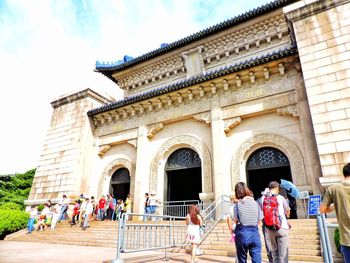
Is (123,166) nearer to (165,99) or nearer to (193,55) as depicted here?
(165,99)

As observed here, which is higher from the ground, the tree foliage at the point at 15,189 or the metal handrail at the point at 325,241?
the tree foliage at the point at 15,189

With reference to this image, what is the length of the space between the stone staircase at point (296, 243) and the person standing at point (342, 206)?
3.16 metres

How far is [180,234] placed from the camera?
7406 mm

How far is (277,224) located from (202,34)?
1325 centimetres

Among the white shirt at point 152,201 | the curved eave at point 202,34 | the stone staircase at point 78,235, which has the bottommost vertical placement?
the stone staircase at point 78,235

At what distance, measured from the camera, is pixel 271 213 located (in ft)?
11.8

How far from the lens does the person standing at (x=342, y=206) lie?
7.59 feet

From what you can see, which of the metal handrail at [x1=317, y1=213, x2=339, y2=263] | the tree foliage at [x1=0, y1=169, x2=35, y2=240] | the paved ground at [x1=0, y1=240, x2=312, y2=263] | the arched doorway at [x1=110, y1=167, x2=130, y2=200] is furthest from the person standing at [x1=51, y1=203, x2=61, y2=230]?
the metal handrail at [x1=317, y1=213, x2=339, y2=263]

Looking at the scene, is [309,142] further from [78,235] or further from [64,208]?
[64,208]

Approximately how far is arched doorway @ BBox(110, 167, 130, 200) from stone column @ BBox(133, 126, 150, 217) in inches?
61.5

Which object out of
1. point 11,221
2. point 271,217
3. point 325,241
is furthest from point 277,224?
point 11,221

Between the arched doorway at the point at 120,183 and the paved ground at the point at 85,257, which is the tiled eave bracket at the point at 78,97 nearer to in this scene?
the arched doorway at the point at 120,183

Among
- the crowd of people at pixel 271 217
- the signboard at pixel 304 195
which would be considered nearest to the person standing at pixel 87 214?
the crowd of people at pixel 271 217

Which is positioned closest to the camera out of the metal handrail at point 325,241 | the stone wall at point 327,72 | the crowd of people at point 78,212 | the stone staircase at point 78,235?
the metal handrail at point 325,241
